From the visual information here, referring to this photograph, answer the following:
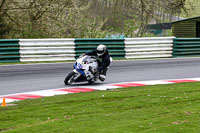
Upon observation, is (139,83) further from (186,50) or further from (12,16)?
(12,16)

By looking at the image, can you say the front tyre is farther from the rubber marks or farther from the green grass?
the green grass

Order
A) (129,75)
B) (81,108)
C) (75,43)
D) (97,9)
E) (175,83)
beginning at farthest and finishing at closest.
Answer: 1. (97,9)
2. (75,43)
3. (129,75)
4. (175,83)
5. (81,108)

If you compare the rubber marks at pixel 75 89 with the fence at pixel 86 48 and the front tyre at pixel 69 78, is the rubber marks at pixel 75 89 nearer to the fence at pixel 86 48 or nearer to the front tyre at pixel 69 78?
the front tyre at pixel 69 78

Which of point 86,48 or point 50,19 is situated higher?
point 50,19

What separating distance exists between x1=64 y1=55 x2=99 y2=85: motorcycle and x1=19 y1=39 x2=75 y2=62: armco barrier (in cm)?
589

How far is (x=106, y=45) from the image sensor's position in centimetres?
2039

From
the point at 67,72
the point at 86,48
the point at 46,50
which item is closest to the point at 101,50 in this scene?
the point at 67,72

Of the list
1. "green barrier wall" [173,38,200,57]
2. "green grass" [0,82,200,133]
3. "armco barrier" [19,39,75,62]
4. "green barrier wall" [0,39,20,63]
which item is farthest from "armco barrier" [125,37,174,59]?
"green grass" [0,82,200,133]

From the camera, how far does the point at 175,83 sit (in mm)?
13625

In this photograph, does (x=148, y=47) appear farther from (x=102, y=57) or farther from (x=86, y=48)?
(x=102, y=57)

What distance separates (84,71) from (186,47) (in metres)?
10.5

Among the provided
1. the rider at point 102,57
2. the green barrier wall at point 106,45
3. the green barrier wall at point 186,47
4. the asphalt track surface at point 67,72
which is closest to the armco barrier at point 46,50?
the green barrier wall at point 106,45

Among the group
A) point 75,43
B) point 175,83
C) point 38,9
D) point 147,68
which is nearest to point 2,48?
point 75,43

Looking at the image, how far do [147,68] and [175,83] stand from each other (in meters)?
4.13
